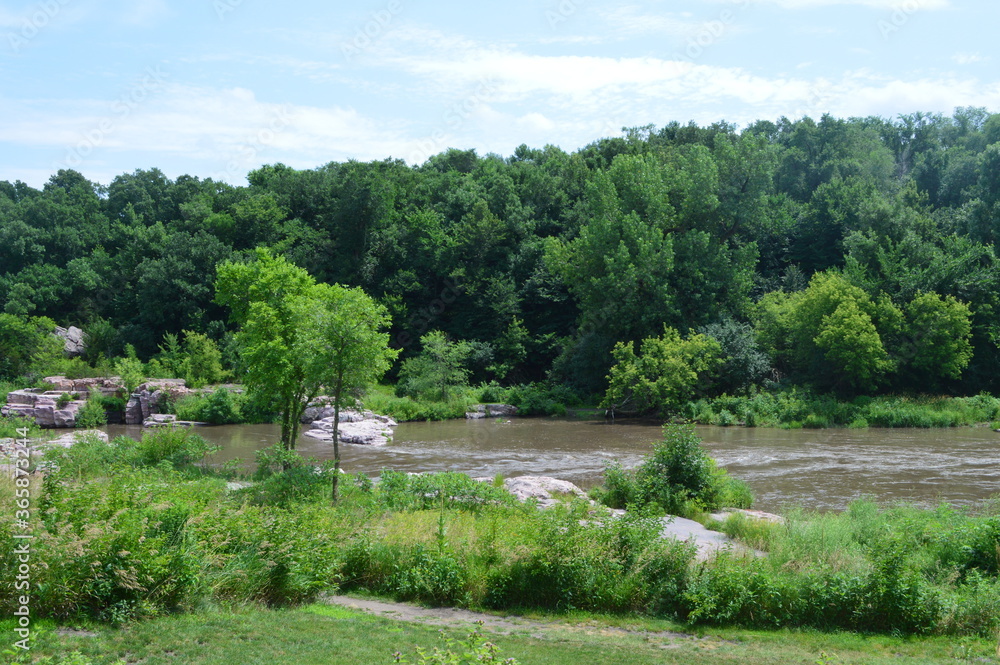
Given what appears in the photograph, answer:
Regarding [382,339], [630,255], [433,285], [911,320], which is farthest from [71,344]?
[911,320]

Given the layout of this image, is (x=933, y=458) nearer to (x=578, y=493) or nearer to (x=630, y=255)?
(x=578, y=493)

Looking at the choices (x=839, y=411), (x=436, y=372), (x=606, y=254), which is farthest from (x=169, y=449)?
(x=839, y=411)

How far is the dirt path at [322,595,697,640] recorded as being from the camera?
953 centimetres

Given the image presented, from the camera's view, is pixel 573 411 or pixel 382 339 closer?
pixel 382 339

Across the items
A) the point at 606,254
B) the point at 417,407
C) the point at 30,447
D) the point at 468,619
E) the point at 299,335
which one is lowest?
the point at 417,407

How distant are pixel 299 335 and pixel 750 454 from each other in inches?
746

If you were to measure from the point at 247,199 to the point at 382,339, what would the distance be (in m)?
47.8

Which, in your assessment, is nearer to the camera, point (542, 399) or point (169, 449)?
point (169, 449)

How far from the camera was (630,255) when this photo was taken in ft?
148

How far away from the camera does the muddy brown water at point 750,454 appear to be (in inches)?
870

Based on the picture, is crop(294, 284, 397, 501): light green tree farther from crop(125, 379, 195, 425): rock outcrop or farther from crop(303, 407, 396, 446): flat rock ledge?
crop(125, 379, 195, 425): rock outcrop

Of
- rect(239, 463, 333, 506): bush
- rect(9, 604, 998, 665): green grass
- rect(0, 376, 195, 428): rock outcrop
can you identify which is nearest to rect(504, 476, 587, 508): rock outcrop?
rect(239, 463, 333, 506): bush

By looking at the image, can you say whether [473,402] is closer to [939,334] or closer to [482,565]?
[939,334]

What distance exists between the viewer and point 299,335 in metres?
18.1
